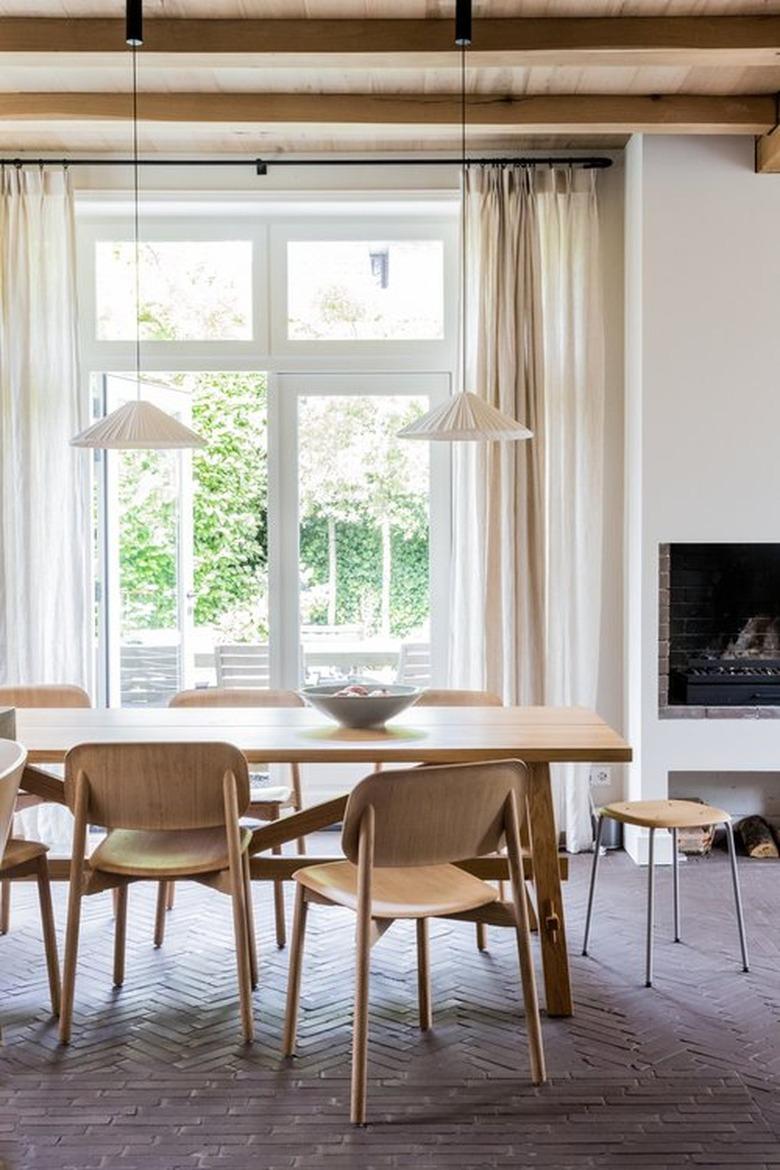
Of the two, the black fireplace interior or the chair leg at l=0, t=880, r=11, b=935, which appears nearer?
the chair leg at l=0, t=880, r=11, b=935

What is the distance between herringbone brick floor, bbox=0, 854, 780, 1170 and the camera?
2.51m

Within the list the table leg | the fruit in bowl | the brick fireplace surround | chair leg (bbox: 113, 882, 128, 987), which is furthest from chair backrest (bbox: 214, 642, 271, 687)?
the table leg

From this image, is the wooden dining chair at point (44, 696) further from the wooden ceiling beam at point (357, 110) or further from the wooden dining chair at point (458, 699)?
the wooden ceiling beam at point (357, 110)

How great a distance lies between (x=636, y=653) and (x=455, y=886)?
2.33m

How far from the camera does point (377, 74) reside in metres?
4.45

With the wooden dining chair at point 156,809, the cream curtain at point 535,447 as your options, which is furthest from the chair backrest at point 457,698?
the wooden dining chair at point 156,809

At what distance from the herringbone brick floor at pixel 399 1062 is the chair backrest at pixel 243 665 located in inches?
65.6

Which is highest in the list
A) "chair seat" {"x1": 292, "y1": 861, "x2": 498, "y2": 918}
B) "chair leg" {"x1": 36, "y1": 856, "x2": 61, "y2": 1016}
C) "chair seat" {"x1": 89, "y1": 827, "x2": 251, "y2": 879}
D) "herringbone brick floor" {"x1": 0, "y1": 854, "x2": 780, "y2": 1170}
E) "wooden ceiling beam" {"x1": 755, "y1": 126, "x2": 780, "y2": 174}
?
"wooden ceiling beam" {"x1": 755, "y1": 126, "x2": 780, "y2": 174}

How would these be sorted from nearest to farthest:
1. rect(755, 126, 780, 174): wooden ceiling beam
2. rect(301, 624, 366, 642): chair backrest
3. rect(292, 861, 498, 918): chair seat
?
rect(292, 861, 498, 918): chair seat → rect(755, 126, 780, 174): wooden ceiling beam → rect(301, 624, 366, 642): chair backrest

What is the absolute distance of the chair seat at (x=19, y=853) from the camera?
3240mm

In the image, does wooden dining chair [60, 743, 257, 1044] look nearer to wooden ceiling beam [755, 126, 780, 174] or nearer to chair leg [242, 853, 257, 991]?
chair leg [242, 853, 257, 991]

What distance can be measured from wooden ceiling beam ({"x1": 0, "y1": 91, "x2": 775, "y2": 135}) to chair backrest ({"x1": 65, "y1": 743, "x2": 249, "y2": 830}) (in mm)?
2900

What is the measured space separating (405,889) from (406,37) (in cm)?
292

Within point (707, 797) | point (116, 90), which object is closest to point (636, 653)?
point (707, 797)
